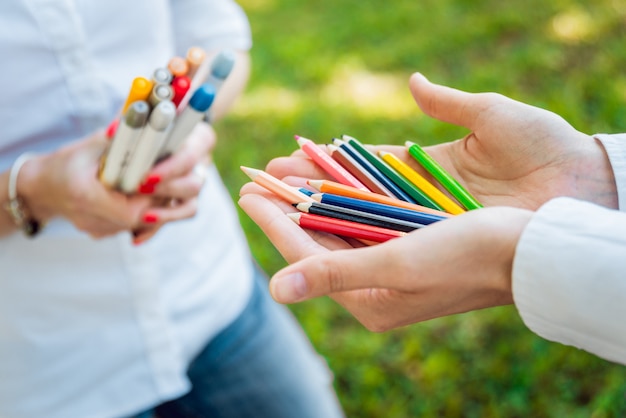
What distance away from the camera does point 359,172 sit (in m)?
0.86

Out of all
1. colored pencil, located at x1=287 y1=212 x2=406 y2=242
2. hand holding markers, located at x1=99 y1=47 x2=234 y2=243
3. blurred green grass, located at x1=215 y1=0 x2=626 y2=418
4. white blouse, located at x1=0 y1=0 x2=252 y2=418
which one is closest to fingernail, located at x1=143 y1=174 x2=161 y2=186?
hand holding markers, located at x1=99 y1=47 x2=234 y2=243

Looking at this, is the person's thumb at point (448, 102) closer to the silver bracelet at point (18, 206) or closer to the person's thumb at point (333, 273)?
the person's thumb at point (333, 273)

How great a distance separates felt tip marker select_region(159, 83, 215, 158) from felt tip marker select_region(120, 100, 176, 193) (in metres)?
0.02

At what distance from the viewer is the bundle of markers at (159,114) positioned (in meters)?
0.74

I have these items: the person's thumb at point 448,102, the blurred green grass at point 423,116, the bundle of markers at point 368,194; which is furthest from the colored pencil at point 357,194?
the blurred green grass at point 423,116

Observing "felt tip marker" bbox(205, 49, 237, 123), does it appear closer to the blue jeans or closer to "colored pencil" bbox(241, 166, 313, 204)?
"colored pencil" bbox(241, 166, 313, 204)

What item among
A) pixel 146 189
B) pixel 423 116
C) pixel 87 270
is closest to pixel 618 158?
pixel 146 189

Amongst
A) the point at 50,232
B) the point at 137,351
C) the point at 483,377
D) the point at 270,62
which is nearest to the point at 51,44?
the point at 50,232

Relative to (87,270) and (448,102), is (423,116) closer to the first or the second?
(448,102)

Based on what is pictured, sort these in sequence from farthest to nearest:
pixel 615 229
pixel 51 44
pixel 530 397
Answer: pixel 530 397 → pixel 51 44 → pixel 615 229

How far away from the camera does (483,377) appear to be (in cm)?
136

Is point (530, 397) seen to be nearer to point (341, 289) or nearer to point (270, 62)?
point (341, 289)

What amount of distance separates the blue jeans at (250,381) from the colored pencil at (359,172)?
328 mm

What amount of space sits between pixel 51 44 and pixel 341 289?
20.0 inches
